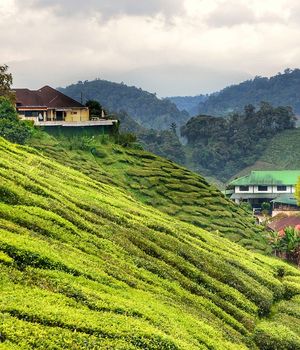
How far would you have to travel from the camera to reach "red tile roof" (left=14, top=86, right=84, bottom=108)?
2945 inches

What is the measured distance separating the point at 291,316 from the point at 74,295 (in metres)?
15.4

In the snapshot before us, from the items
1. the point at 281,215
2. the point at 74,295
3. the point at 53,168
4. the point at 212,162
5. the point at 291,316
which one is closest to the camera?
the point at 74,295

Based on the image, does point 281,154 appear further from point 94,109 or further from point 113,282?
point 113,282

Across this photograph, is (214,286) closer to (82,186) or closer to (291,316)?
(291,316)

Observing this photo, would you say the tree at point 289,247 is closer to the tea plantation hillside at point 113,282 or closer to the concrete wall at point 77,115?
the tea plantation hillside at point 113,282

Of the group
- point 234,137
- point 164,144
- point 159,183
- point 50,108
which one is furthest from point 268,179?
point 234,137

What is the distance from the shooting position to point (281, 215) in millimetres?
87000

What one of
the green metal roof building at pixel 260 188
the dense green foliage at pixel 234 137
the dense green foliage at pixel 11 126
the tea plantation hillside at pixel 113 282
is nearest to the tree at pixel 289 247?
the tea plantation hillside at pixel 113 282

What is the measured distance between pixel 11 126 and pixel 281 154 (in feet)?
388

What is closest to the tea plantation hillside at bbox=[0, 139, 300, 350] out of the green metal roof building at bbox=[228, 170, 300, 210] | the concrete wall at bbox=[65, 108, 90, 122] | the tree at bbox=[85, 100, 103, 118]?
the concrete wall at bbox=[65, 108, 90, 122]

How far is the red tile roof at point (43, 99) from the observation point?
7481cm

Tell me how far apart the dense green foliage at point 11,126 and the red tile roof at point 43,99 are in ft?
52.7

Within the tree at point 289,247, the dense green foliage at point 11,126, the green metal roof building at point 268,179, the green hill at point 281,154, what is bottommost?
the tree at point 289,247

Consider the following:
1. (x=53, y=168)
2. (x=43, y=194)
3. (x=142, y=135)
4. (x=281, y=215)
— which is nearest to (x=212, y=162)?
(x=142, y=135)
